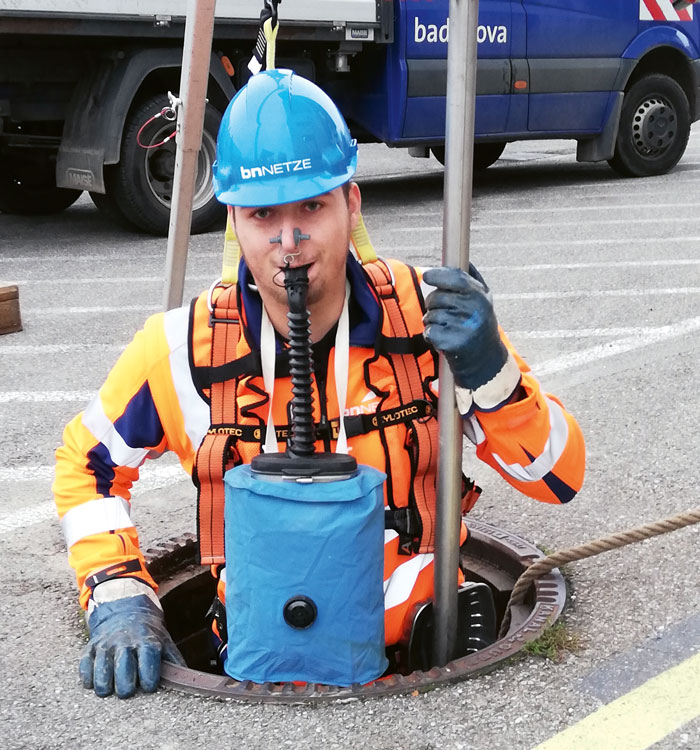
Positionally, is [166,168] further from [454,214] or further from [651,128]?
[454,214]

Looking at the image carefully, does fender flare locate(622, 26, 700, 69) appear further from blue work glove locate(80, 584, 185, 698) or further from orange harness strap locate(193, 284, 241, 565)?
blue work glove locate(80, 584, 185, 698)

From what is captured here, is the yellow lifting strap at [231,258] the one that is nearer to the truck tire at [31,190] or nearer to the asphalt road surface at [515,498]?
the asphalt road surface at [515,498]

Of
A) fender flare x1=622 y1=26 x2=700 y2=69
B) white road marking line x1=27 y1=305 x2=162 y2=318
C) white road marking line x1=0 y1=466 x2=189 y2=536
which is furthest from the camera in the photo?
fender flare x1=622 y1=26 x2=700 y2=69

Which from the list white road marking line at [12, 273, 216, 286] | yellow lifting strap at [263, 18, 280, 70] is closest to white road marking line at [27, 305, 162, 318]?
white road marking line at [12, 273, 216, 286]

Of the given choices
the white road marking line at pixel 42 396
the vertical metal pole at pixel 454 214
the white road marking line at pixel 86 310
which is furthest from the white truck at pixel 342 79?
the vertical metal pole at pixel 454 214

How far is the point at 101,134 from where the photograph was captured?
824cm

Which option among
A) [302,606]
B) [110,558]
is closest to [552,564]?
[302,606]

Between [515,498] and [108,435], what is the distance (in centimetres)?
157

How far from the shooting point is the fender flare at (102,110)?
26.9ft

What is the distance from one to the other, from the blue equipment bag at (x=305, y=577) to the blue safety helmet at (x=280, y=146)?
2.00 feet

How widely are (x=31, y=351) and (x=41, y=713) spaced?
3.59m

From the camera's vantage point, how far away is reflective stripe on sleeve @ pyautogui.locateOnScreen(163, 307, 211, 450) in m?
2.75

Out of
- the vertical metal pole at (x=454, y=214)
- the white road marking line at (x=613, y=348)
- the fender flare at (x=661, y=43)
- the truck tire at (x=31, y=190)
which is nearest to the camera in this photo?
the vertical metal pole at (x=454, y=214)

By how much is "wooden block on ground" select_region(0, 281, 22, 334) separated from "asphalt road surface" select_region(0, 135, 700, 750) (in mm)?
87
